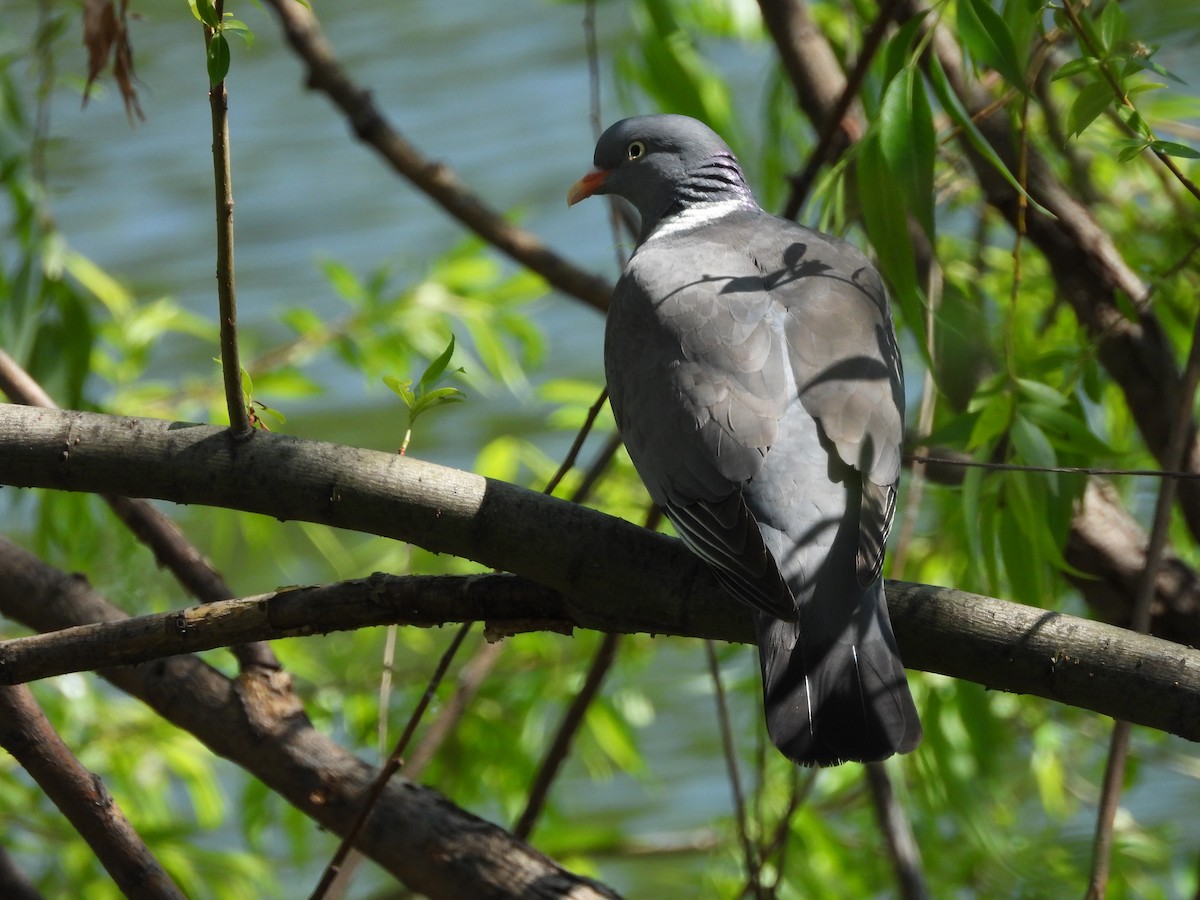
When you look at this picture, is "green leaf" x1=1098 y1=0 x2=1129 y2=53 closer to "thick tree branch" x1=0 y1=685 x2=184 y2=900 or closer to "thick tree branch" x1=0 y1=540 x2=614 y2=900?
"thick tree branch" x1=0 y1=540 x2=614 y2=900

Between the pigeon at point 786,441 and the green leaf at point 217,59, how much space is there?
75cm

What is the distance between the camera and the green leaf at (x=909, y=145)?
1771 mm

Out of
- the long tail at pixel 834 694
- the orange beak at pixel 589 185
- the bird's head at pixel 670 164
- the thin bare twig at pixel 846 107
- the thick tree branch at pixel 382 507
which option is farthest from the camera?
the orange beak at pixel 589 185

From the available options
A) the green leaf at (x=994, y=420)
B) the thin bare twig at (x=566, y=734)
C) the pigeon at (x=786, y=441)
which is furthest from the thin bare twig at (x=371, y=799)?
the green leaf at (x=994, y=420)

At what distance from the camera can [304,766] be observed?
80.7 inches

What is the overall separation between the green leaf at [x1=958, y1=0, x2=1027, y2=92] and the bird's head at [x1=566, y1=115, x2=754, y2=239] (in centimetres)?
105

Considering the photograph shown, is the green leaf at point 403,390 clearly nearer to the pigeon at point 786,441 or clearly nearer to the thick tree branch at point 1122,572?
the pigeon at point 786,441

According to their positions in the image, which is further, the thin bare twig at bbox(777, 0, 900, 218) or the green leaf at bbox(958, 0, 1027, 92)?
the thin bare twig at bbox(777, 0, 900, 218)

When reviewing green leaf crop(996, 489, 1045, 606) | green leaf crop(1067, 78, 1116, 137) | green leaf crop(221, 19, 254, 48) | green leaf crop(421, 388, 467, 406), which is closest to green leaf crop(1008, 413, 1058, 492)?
green leaf crop(996, 489, 1045, 606)

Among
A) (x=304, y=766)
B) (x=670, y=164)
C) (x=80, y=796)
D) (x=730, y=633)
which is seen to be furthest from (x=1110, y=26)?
(x=80, y=796)

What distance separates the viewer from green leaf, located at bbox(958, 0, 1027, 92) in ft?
5.35

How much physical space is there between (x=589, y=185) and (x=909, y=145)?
46.4 inches

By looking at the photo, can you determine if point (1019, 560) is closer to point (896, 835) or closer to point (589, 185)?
point (896, 835)

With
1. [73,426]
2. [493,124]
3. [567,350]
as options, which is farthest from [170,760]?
[493,124]
